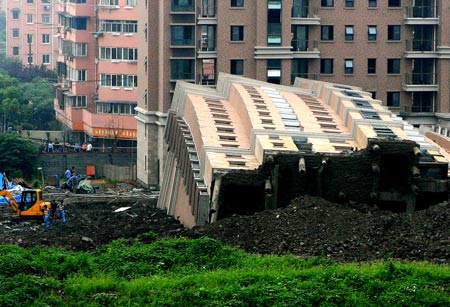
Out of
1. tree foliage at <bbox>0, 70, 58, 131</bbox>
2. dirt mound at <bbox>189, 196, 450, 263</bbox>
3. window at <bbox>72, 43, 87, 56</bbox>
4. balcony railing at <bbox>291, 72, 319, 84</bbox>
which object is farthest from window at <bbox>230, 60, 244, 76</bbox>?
tree foliage at <bbox>0, 70, 58, 131</bbox>

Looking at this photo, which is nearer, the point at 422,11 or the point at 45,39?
the point at 422,11

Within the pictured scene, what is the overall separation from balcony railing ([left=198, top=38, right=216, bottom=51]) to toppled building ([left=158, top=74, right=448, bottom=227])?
348 inches

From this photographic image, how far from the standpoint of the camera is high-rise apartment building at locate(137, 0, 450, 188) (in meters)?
78.8

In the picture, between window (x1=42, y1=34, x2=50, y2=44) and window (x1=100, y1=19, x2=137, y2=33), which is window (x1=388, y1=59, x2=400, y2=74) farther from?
window (x1=42, y1=34, x2=50, y2=44)

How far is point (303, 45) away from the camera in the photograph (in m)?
81.2

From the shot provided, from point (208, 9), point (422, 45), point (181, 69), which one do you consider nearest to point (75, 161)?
point (181, 69)

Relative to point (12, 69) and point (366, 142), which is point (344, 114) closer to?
point (366, 142)

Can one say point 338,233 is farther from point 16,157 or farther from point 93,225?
point 16,157

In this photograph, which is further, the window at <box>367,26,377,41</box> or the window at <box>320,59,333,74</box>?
the window at <box>367,26,377,41</box>

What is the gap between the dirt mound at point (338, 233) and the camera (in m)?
43.8

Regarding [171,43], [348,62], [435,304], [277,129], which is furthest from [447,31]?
[435,304]

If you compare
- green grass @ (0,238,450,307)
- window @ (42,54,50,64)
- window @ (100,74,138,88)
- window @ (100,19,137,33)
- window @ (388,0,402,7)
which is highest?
window @ (388,0,402,7)

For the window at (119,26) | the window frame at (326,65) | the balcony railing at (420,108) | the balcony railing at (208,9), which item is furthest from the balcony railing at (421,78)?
the window at (119,26)

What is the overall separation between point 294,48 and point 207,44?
490 cm
